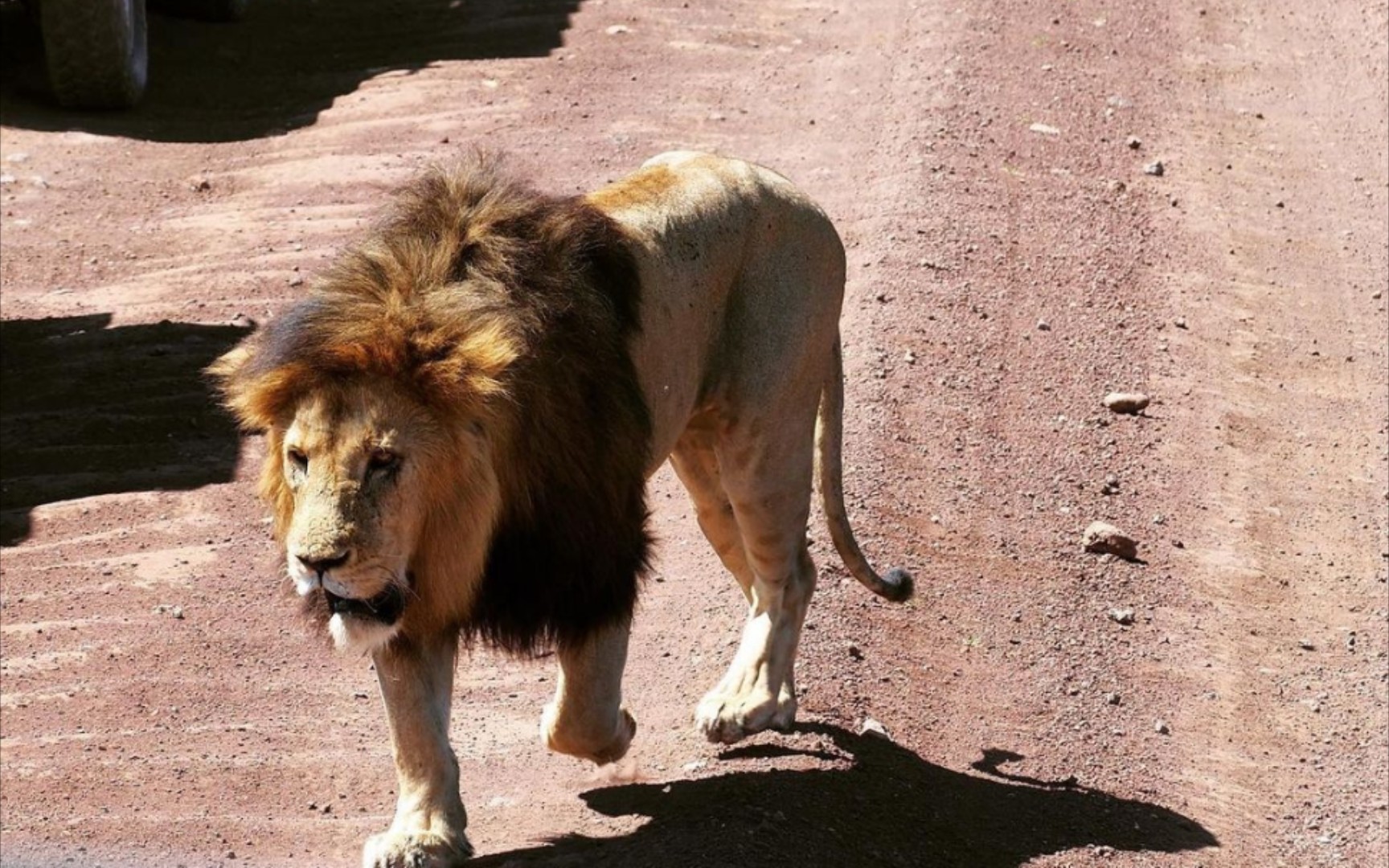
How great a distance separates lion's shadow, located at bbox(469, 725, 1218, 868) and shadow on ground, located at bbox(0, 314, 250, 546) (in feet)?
10.7

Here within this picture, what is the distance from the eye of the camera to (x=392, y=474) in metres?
4.04

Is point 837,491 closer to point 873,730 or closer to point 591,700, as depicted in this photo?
point 873,730

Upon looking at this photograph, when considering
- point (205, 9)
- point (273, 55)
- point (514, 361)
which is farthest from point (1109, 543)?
point (205, 9)

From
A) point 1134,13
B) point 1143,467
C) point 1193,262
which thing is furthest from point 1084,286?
point 1134,13

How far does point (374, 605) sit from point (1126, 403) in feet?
17.2

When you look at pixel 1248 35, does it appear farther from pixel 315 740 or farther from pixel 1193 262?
pixel 315 740

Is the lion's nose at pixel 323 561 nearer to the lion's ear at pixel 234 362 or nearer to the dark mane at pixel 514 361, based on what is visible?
the dark mane at pixel 514 361

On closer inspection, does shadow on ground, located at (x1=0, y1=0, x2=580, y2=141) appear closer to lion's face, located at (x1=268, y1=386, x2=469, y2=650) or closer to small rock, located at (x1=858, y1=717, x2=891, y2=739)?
small rock, located at (x1=858, y1=717, x2=891, y2=739)

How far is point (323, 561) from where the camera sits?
3.91 metres

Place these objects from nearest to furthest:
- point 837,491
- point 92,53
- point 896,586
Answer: point 837,491
point 896,586
point 92,53

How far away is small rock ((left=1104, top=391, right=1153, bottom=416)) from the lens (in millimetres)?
8688

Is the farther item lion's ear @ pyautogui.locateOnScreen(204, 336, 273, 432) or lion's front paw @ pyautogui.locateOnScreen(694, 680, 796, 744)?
lion's front paw @ pyautogui.locateOnScreen(694, 680, 796, 744)

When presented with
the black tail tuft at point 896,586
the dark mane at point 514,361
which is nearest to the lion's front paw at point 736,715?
the black tail tuft at point 896,586

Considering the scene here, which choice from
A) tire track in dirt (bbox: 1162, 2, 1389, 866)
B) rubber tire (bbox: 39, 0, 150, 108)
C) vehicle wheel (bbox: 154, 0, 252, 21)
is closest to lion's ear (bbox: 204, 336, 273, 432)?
tire track in dirt (bbox: 1162, 2, 1389, 866)
